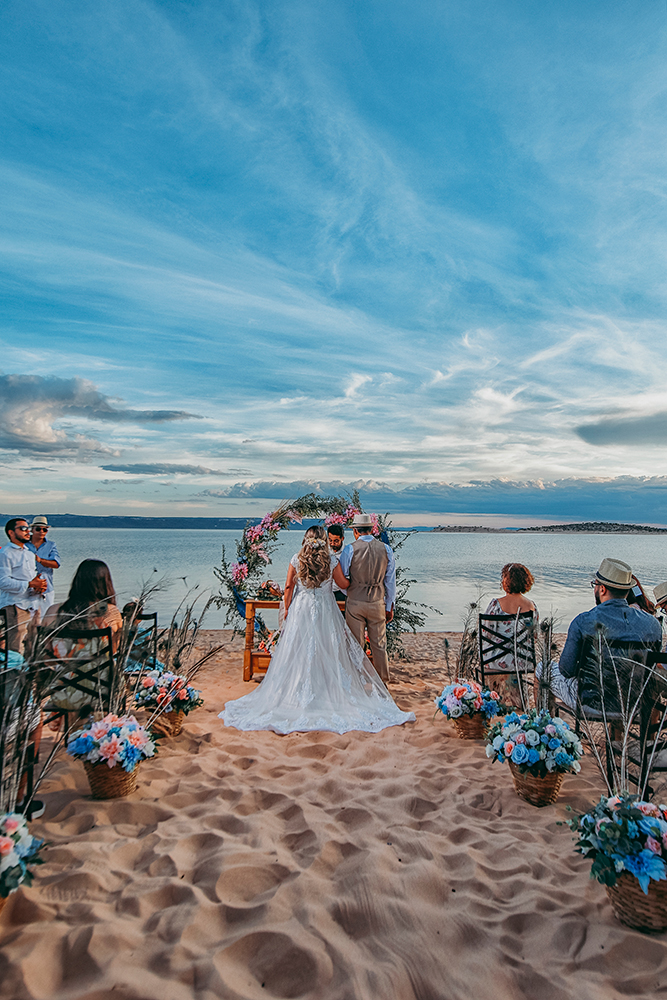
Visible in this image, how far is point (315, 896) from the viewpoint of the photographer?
2621 mm

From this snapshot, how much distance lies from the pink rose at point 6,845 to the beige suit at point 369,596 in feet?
15.0

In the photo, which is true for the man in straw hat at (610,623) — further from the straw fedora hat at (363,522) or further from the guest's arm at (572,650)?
the straw fedora hat at (363,522)

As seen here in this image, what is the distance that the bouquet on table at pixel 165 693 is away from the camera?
4656mm

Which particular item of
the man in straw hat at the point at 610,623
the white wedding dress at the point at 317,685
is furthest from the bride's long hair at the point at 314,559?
the man in straw hat at the point at 610,623

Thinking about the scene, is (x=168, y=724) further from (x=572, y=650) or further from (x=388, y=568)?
(x=572, y=650)

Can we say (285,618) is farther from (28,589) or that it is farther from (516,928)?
(516,928)

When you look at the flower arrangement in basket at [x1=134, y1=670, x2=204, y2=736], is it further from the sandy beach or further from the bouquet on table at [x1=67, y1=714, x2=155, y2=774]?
the bouquet on table at [x1=67, y1=714, x2=155, y2=774]

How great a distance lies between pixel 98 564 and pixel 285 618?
2645mm

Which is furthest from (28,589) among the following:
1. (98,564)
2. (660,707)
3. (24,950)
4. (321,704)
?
(660,707)

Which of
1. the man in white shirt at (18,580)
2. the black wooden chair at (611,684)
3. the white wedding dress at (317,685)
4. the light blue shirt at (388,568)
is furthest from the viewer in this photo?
the light blue shirt at (388,568)

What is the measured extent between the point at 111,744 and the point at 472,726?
2.95 m

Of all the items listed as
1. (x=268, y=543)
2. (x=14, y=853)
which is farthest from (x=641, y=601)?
(x=268, y=543)

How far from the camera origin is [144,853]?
296 centimetres

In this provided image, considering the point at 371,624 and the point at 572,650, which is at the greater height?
the point at 572,650
